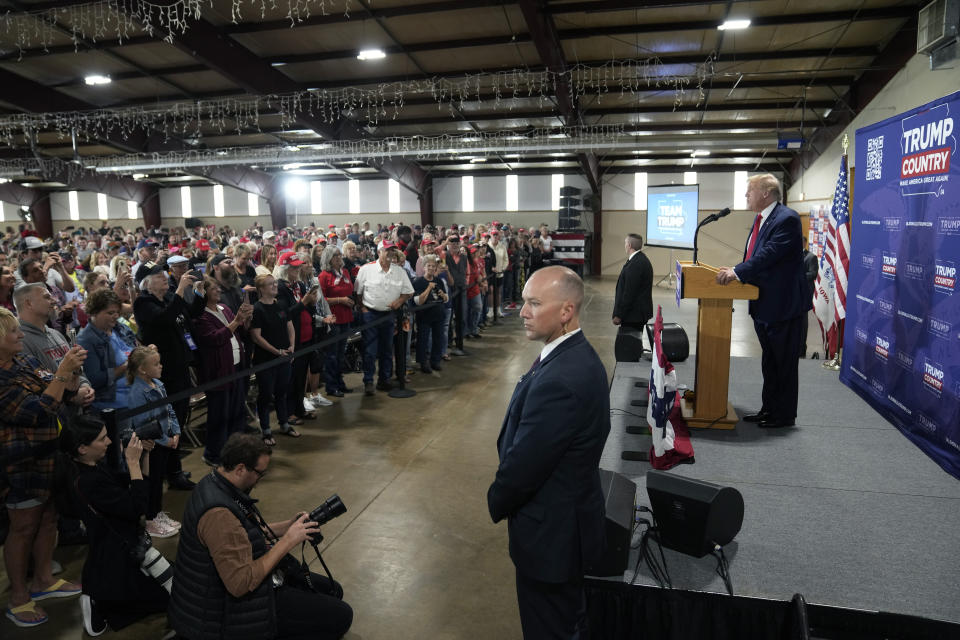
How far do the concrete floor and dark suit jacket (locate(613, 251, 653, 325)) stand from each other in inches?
61.7

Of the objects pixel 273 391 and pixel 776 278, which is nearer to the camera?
pixel 776 278

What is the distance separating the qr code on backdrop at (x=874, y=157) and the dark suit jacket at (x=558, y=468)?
4.14 m

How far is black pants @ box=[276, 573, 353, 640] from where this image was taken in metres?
2.35

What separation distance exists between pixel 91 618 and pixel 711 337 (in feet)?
12.3

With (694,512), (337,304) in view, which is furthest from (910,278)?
(337,304)

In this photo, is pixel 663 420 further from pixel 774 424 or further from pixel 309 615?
pixel 309 615

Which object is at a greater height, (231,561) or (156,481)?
(231,561)

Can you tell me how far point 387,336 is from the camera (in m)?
6.41

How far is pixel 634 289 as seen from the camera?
6125 millimetres

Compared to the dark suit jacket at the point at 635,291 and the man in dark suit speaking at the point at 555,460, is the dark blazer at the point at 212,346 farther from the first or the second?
the dark suit jacket at the point at 635,291

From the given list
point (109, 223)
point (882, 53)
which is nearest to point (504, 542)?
point (882, 53)

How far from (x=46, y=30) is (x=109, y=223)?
18.1 m

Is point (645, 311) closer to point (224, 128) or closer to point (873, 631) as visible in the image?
point (873, 631)

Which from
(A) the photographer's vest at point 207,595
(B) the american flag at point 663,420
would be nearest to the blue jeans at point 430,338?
(B) the american flag at point 663,420
